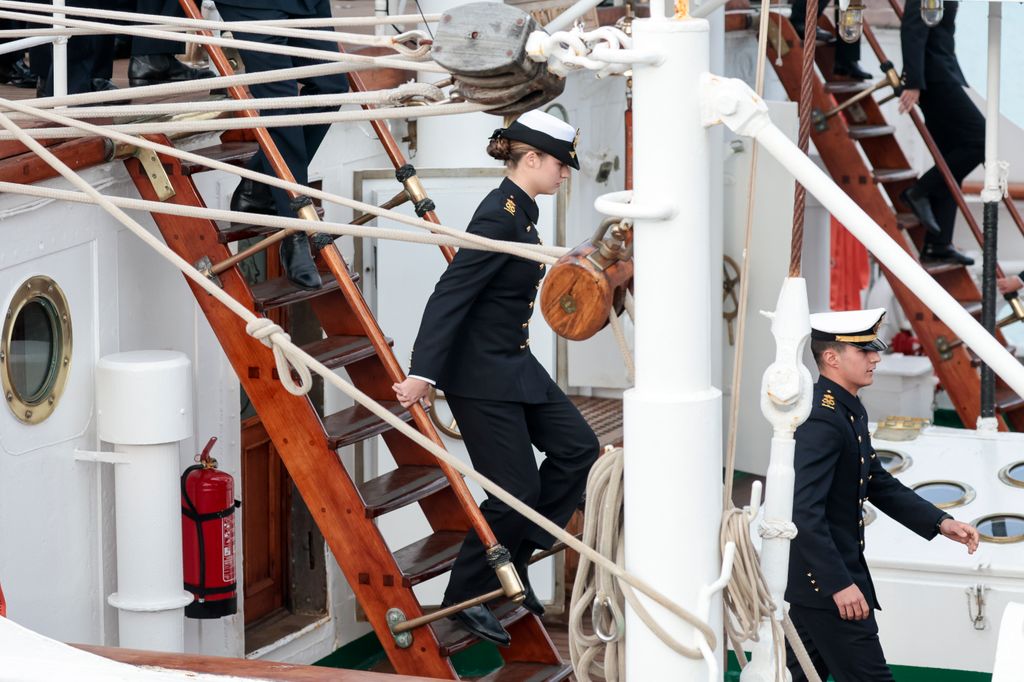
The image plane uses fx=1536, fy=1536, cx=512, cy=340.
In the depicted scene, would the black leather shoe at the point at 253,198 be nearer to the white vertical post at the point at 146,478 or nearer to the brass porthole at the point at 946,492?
the white vertical post at the point at 146,478

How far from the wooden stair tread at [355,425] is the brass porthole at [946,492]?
2.06m

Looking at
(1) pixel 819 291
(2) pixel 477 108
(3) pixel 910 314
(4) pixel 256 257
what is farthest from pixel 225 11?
(1) pixel 819 291

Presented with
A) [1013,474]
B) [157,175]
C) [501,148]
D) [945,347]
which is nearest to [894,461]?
[1013,474]

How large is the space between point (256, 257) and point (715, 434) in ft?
11.1

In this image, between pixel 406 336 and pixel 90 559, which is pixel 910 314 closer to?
pixel 406 336

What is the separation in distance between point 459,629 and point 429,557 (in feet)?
0.74

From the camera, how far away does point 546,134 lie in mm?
4039

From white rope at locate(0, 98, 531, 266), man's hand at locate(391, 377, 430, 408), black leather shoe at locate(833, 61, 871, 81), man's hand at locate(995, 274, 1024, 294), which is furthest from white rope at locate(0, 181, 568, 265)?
black leather shoe at locate(833, 61, 871, 81)

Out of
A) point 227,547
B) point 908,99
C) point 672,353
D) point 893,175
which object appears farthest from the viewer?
point 893,175

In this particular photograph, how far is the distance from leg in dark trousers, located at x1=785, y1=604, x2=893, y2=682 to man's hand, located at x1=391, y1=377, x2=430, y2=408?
1098 mm

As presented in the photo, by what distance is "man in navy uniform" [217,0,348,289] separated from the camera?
4539 millimetres

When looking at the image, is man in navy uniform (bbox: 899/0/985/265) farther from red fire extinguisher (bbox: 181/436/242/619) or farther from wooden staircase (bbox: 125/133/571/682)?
red fire extinguisher (bbox: 181/436/242/619)

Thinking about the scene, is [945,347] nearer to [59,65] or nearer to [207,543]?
[207,543]

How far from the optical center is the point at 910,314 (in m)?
7.30
